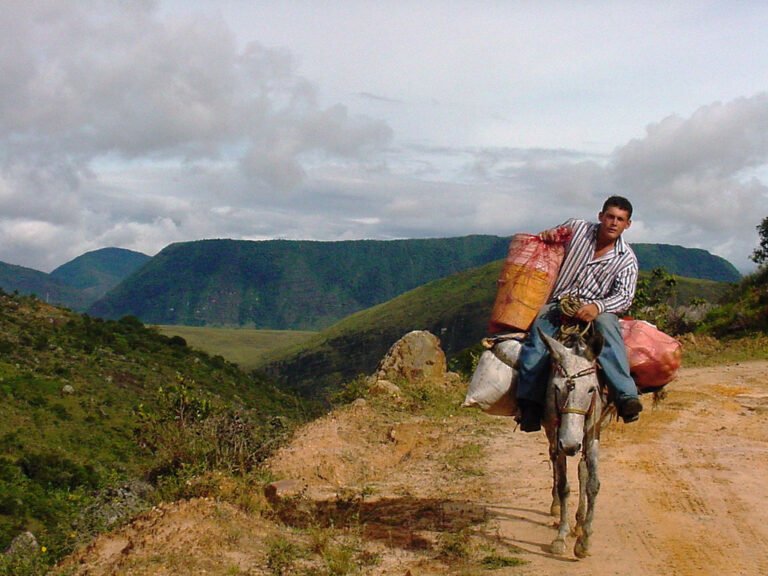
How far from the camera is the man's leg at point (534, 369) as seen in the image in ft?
21.9

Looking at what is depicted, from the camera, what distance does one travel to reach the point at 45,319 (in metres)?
56.7

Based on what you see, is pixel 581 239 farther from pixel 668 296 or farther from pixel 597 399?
pixel 668 296

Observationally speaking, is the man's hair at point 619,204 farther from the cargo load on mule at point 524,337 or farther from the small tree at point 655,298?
the small tree at point 655,298

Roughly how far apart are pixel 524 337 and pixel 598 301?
2.66 ft

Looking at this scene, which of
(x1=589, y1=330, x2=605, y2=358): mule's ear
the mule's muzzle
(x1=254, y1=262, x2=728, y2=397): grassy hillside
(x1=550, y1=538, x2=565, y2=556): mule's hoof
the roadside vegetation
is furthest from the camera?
(x1=254, y1=262, x2=728, y2=397): grassy hillside

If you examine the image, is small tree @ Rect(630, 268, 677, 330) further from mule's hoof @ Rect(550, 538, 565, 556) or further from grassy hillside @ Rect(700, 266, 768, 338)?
mule's hoof @ Rect(550, 538, 565, 556)

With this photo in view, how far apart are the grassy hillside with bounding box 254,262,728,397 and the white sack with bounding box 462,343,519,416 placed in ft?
365

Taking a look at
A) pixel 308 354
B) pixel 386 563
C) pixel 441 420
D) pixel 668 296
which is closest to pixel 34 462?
pixel 441 420

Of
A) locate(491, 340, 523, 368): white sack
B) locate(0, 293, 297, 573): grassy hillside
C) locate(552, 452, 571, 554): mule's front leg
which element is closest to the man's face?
locate(491, 340, 523, 368): white sack

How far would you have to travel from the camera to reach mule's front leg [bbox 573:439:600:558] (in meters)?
6.46

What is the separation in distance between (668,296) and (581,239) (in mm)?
24802

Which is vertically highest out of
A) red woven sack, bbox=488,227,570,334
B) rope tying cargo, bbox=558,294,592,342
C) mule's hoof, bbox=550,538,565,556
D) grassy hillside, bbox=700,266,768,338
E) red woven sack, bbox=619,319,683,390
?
red woven sack, bbox=488,227,570,334

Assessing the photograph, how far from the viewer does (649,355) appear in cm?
689

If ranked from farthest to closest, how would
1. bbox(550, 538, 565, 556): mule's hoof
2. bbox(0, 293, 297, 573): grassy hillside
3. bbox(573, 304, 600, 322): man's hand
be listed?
bbox(0, 293, 297, 573): grassy hillside, bbox(550, 538, 565, 556): mule's hoof, bbox(573, 304, 600, 322): man's hand
